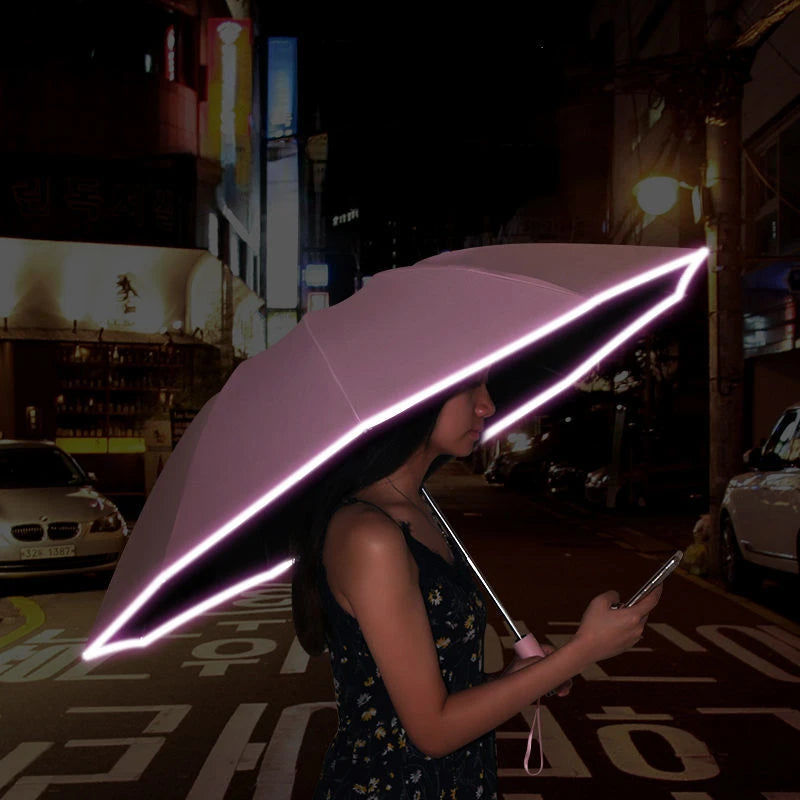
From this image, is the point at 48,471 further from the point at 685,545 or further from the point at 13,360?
the point at 13,360

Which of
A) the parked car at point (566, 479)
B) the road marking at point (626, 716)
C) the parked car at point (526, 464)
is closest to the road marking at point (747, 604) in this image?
the road marking at point (626, 716)

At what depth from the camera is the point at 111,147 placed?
2466 centimetres

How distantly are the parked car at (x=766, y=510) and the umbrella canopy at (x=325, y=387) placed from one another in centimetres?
717

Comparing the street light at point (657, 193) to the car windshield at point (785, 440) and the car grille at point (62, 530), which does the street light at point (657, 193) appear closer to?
the car windshield at point (785, 440)

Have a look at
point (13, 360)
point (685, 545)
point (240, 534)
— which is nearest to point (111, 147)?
point (13, 360)

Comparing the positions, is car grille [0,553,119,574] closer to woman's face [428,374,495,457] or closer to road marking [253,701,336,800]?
road marking [253,701,336,800]

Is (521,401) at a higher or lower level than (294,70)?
lower

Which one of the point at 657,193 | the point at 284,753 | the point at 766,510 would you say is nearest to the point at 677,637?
the point at 766,510

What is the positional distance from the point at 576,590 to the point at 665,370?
48.8 ft

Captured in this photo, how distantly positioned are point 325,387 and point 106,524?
974cm

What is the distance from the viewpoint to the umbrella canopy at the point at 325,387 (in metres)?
1.98

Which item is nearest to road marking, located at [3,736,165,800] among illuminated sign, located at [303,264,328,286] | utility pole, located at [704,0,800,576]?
utility pole, located at [704,0,800,576]

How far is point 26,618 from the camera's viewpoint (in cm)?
970

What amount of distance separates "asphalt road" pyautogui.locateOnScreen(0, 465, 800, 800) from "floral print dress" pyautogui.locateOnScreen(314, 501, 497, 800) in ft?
9.23
